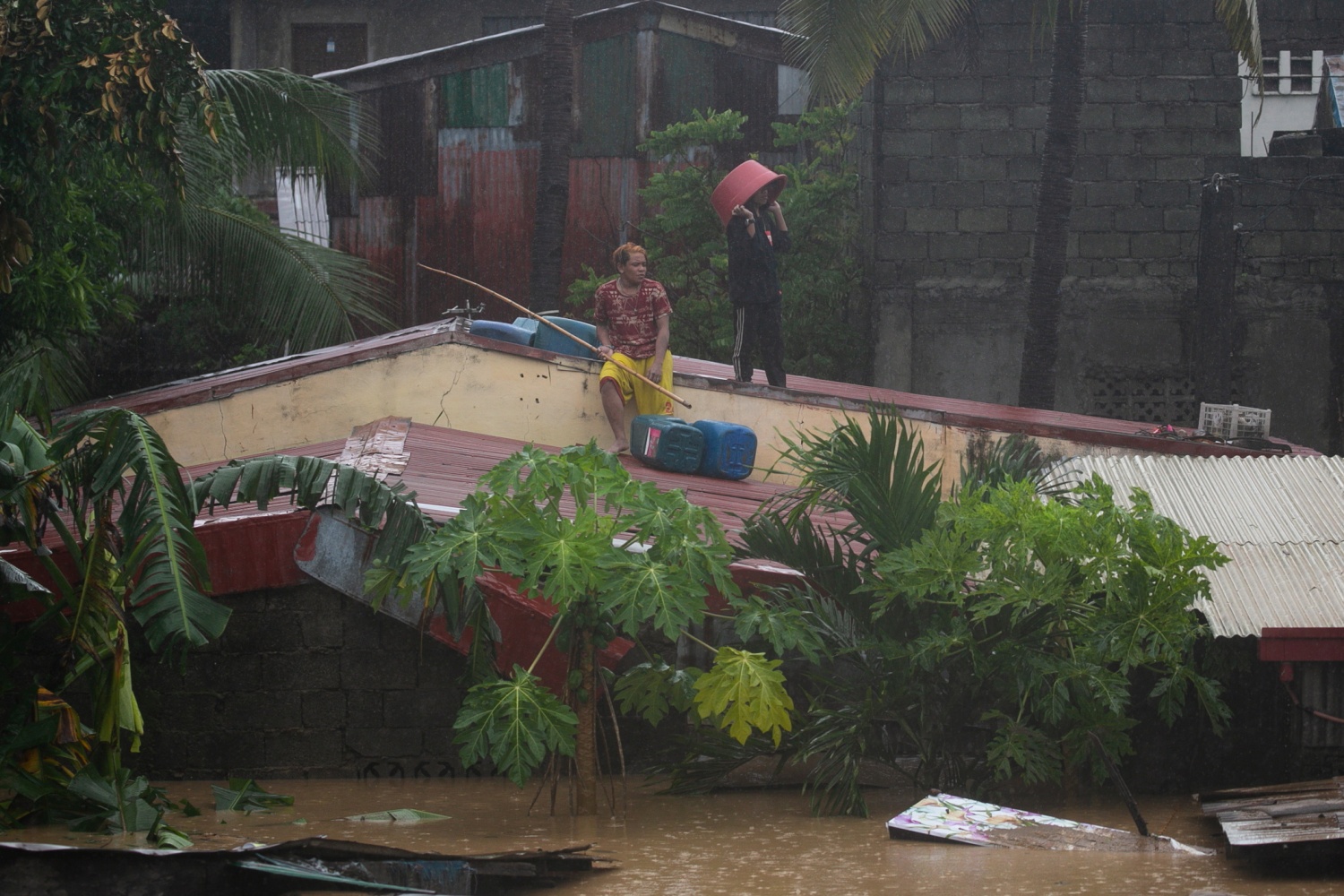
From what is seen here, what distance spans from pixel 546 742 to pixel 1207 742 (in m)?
3.68

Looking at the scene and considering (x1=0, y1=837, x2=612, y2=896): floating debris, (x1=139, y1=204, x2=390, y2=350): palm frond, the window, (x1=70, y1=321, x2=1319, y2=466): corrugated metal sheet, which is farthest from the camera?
the window

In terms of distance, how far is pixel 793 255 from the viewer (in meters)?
16.4

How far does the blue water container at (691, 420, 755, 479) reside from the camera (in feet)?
35.7

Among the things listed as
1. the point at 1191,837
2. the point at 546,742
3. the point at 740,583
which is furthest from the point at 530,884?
the point at 1191,837

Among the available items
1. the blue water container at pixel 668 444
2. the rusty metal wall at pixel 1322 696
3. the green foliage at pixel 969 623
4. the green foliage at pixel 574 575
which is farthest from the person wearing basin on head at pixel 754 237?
the rusty metal wall at pixel 1322 696

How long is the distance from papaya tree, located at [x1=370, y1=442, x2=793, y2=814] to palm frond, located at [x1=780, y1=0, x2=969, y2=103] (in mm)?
8273

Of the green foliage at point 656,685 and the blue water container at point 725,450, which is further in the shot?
the blue water container at point 725,450

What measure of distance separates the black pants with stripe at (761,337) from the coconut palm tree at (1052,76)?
3.84 m

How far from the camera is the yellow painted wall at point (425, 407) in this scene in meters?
11.5

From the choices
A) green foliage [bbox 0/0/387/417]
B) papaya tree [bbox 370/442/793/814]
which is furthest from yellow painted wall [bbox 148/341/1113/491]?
papaya tree [bbox 370/442/793/814]

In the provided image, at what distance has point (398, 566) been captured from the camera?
23.6 feet

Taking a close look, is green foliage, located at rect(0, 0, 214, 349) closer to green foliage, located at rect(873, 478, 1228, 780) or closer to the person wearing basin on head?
the person wearing basin on head

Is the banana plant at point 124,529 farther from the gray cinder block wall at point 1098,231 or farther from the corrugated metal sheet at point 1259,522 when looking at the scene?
the gray cinder block wall at point 1098,231

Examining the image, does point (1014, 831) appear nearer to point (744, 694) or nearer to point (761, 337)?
point (744, 694)
